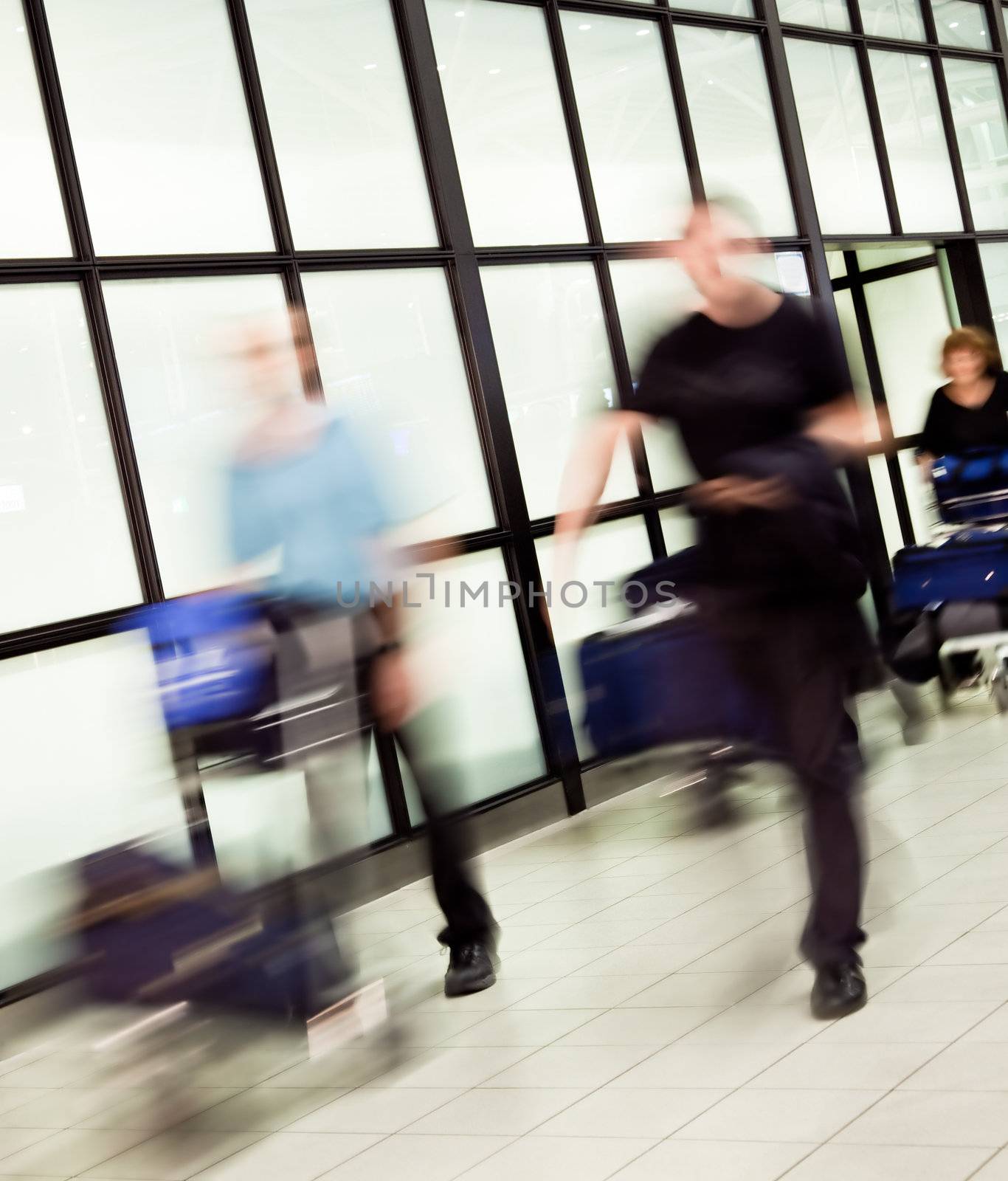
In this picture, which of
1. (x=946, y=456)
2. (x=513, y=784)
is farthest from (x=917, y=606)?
(x=513, y=784)

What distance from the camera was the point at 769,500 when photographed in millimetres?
2959

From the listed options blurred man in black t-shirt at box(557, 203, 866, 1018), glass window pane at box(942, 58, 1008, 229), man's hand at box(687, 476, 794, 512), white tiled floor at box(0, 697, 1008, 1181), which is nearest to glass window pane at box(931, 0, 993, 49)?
glass window pane at box(942, 58, 1008, 229)

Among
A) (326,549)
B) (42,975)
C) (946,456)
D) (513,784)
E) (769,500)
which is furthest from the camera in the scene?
(946,456)

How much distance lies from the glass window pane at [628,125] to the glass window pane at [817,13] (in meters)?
1.35

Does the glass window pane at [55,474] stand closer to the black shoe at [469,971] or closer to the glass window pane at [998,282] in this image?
the black shoe at [469,971]

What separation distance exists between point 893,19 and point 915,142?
81 centimetres

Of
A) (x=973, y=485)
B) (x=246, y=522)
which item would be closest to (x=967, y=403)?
(x=973, y=485)

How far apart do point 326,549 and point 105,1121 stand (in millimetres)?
1453

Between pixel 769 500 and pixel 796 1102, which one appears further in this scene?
pixel 769 500

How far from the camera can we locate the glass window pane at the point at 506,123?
20.1 feet

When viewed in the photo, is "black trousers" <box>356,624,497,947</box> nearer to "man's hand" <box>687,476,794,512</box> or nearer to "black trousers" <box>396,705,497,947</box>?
"black trousers" <box>396,705,497,947</box>

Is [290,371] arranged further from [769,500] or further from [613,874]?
[613,874]

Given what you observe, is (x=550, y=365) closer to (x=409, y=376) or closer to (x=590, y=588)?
(x=409, y=376)

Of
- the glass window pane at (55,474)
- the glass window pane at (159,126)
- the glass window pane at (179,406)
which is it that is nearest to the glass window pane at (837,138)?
the glass window pane at (159,126)
